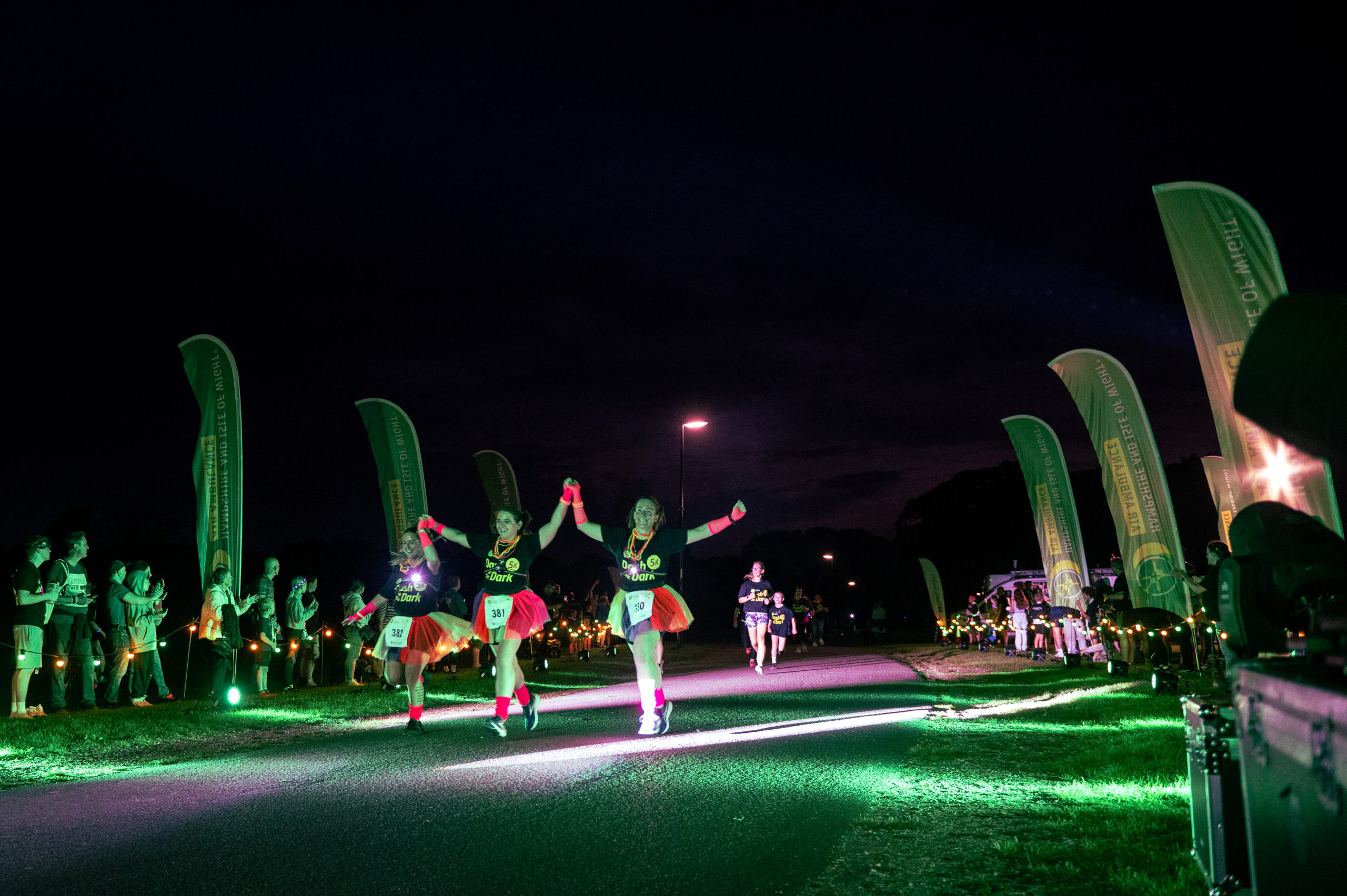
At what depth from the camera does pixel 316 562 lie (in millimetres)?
60969

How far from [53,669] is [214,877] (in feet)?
28.2

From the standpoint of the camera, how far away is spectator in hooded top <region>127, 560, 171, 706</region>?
38.7ft

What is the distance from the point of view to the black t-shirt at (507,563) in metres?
8.89

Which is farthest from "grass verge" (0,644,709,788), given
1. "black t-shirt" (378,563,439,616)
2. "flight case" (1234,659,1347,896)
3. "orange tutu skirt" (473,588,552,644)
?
"flight case" (1234,659,1347,896)

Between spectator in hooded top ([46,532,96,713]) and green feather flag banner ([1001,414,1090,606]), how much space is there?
17752mm

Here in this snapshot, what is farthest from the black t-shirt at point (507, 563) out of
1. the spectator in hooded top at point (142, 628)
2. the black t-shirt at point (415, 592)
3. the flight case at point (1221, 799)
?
the flight case at point (1221, 799)

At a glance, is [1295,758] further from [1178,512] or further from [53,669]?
[1178,512]

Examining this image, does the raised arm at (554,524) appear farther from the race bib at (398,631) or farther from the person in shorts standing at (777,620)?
the person in shorts standing at (777,620)

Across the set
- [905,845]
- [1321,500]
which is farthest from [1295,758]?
[1321,500]

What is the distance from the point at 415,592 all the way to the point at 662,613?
111 inches

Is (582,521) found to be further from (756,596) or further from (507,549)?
(756,596)

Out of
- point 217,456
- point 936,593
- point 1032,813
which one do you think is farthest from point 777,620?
point 936,593

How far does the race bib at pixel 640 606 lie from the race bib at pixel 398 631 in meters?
2.50

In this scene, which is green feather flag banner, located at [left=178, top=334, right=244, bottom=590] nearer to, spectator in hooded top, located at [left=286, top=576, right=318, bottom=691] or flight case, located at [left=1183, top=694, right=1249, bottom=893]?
spectator in hooded top, located at [left=286, top=576, right=318, bottom=691]
